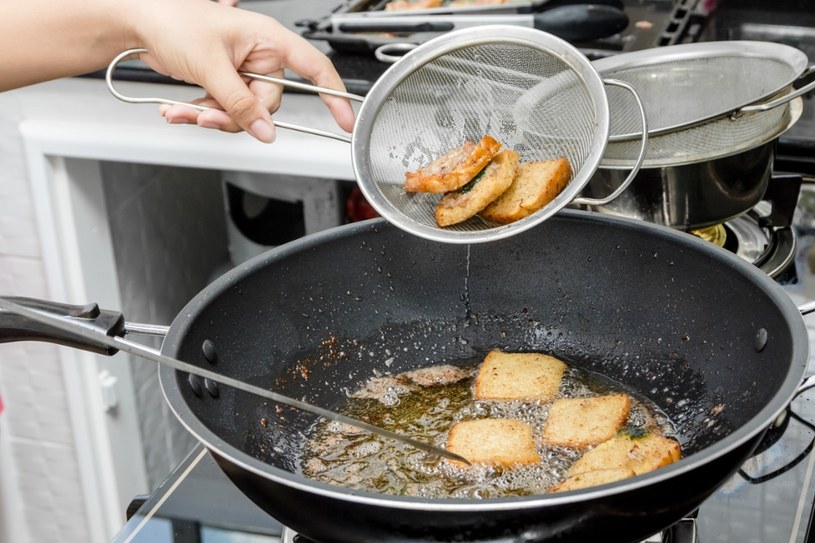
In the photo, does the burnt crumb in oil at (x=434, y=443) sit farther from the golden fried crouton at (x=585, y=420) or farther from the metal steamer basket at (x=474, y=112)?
the metal steamer basket at (x=474, y=112)

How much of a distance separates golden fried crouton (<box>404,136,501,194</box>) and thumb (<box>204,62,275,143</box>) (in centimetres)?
17

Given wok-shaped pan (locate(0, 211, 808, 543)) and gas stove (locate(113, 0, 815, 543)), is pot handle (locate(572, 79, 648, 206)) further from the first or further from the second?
gas stove (locate(113, 0, 815, 543))

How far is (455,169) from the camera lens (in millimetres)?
949

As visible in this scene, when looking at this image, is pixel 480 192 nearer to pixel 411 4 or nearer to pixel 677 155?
pixel 677 155

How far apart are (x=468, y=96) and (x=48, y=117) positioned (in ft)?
2.77

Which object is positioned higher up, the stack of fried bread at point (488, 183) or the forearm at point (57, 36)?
the forearm at point (57, 36)

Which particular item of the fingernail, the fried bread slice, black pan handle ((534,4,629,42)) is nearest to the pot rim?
the fingernail

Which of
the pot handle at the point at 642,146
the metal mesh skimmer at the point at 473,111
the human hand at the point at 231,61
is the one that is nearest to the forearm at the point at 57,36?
the human hand at the point at 231,61

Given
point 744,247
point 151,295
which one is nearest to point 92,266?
point 151,295

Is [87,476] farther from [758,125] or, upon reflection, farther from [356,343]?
[758,125]

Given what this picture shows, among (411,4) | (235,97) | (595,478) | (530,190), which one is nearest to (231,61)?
(235,97)

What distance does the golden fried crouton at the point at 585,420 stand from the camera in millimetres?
881

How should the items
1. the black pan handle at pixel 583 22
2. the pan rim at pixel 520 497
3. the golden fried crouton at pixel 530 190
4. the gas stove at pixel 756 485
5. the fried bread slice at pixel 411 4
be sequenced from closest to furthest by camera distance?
the pan rim at pixel 520 497 < the gas stove at pixel 756 485 < the golden fried crouton at pixel 530 190 < the black pan handle at pixel 583 22 < the fried bread slice at pixel 411 4

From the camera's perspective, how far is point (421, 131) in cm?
103
